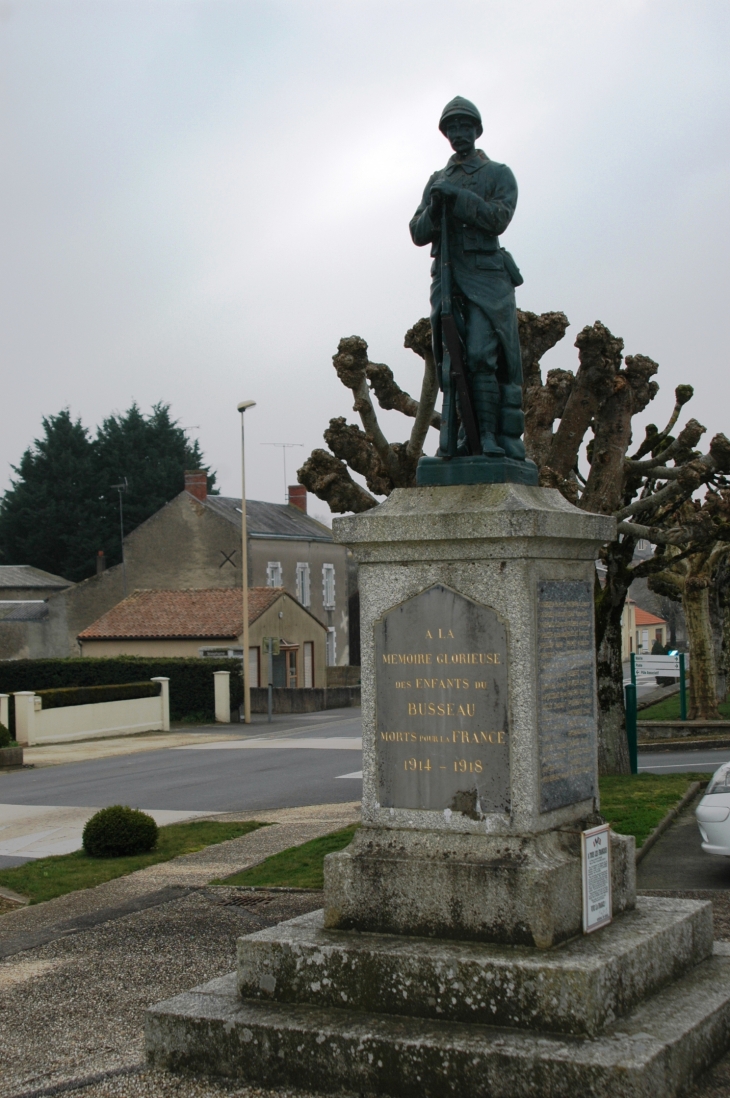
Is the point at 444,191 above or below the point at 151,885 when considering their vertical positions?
above

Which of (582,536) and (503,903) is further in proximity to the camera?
(582,536)

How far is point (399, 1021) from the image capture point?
5.69 metres

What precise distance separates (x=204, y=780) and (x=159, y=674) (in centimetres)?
1652

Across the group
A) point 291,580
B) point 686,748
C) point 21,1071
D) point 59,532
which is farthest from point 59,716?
point 59,532

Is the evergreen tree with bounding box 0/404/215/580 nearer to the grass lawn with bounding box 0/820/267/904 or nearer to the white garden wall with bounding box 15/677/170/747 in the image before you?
the white garden wall with bounding box 15/677/170/747

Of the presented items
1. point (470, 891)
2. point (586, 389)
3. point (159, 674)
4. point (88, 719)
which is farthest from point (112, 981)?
point (159, 674)

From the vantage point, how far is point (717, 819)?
10094mm

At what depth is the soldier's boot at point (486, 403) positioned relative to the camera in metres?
6.77

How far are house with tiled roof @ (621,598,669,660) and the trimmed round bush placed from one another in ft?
188

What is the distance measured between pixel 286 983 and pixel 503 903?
46.7 inches

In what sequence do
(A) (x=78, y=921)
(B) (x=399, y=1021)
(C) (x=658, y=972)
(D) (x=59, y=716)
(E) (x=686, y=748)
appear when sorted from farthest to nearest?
(D) (x=59, y=716)
(E) (x=686, y=748)
(A) (x=78, y=921)
(C) (x=658, y=972)
(B) (x=399, y=1021)

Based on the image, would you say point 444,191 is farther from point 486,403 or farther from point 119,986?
point 119,986

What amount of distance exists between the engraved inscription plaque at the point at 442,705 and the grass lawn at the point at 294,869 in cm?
415

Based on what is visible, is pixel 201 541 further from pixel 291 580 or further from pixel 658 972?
pixel 658 972
